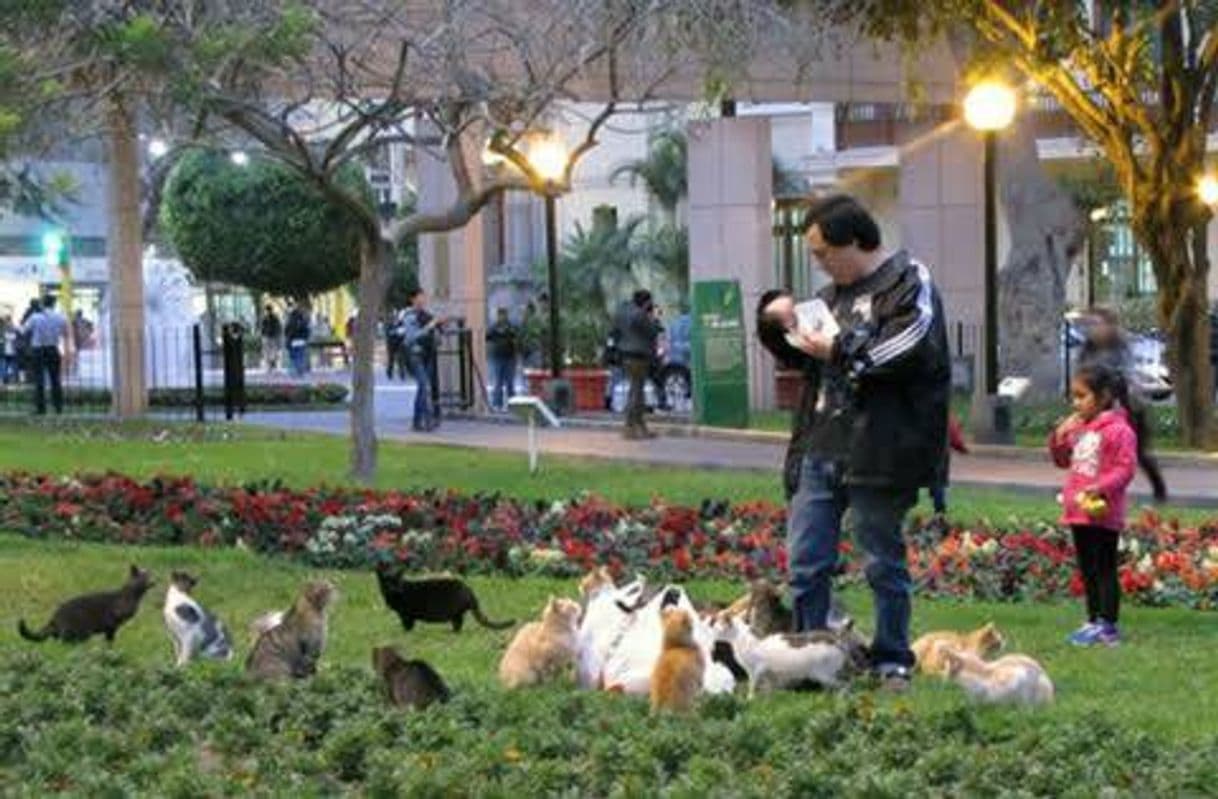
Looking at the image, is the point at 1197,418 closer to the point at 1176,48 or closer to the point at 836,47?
the point at 1176,48

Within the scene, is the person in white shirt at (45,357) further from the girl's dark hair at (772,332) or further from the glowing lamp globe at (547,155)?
the girl's dark hair at (772,332)

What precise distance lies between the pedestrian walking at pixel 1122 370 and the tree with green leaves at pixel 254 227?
3145cm

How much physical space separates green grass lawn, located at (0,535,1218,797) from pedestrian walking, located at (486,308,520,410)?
2000 cm

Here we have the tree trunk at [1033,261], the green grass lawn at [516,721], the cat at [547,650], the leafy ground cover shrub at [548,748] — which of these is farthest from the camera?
the tree trunk at [1033,261]

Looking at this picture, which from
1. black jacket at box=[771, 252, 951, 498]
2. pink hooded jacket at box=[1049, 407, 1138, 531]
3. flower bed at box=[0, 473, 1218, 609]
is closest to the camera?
black jacket at box=[771, 252, 951, 498]

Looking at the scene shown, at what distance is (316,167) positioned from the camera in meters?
17.0

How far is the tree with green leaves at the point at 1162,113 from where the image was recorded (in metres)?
22.1

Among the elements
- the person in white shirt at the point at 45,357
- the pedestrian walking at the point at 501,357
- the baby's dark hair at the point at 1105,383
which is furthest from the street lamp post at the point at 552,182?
the baby's dark hair at the point at 1105,383

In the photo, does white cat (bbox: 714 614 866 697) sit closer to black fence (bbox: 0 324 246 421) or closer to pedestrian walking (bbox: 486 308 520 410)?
black fence (bbox: 0 324 246 421)

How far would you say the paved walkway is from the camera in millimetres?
18984

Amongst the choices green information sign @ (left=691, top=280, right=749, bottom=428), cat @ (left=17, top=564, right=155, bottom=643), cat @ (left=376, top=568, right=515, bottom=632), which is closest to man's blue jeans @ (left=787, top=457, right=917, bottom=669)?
cat @ (left=376, top=568, right=515, bottom=632)

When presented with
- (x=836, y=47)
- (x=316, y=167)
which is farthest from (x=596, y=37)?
(x=836, y=47)

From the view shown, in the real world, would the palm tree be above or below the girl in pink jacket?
above

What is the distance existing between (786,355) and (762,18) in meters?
14.7
